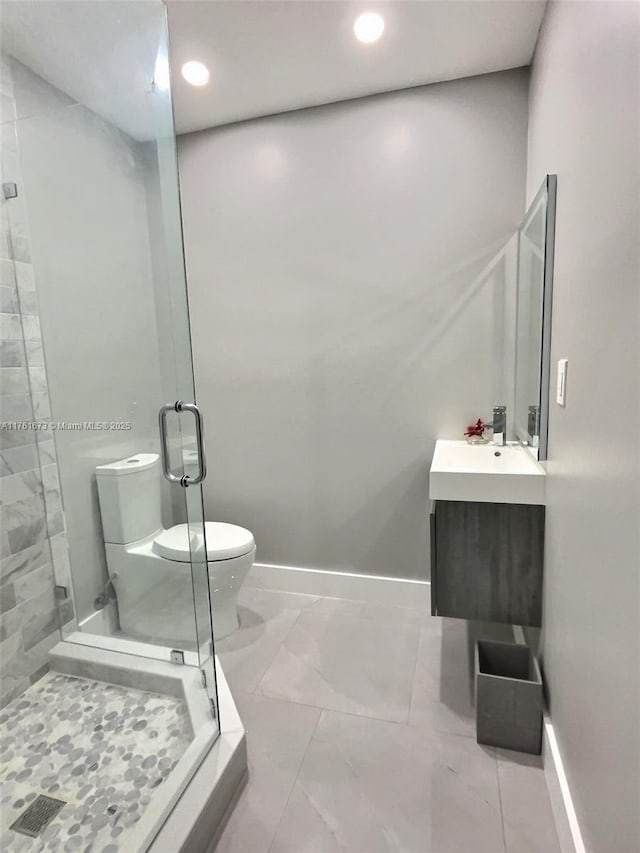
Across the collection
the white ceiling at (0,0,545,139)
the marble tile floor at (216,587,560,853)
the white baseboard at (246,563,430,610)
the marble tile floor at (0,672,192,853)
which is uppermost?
the white ceiling at (0,0,545,139)

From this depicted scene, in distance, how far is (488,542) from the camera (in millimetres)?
1647

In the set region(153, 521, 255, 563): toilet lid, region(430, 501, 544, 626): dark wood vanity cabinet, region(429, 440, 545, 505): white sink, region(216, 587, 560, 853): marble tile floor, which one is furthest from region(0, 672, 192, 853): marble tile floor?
region(429, 440, 545, 505): white sink

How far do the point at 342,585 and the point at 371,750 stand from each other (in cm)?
99

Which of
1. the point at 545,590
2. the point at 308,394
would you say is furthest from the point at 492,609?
the point at 308,394

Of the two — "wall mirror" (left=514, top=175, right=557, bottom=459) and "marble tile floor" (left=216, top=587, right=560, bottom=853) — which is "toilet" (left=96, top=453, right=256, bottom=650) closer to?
"marble tile floor" (left=216, top=587, right=560, bottom=853)

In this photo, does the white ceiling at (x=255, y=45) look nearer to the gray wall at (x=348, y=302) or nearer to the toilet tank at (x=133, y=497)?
the gray wall at (x=348, y=302)

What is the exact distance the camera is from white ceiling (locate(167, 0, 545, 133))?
1.58 m

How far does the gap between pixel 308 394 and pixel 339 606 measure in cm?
114

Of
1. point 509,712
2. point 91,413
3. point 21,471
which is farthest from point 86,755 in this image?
point 509,712

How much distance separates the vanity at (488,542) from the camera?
160 cm

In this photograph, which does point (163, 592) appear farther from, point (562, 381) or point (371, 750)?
point (562, 381)

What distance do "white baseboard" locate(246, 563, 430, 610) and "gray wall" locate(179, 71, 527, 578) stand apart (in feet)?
0.19

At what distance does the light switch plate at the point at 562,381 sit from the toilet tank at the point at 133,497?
5.29 ft

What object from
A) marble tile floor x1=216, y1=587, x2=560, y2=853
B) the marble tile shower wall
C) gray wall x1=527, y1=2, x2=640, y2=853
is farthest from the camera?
the marble tile shower wall
